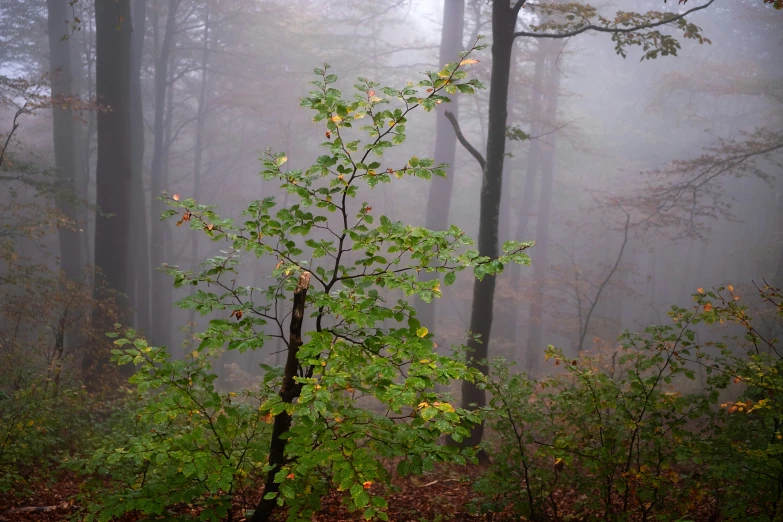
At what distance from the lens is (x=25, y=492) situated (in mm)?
4523

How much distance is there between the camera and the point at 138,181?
49.6 feet

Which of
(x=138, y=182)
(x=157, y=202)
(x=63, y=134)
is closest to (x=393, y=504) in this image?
(x=138, y=182)

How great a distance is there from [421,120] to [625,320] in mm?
19158

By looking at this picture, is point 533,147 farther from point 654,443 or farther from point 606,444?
point 606,444

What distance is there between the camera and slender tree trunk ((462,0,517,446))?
7.01 metres

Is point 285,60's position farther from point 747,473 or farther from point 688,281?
point 688,281

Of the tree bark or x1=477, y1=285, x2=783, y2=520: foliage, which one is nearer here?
the tree bark

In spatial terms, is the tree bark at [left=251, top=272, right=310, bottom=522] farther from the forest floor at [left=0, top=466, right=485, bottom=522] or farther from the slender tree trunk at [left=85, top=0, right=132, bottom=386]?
the slender tree trunk at [left=85, top=0, right=132, bottom=386]

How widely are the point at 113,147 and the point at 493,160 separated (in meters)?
8.00

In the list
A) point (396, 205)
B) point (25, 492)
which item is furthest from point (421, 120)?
point (25, 492)

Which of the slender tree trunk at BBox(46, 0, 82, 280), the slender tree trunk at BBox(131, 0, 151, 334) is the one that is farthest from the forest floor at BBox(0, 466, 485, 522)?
the slender tree trunk at BBox(46, 0, 82, 280)

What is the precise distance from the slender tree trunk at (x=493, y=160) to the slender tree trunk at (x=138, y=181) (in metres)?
11.1

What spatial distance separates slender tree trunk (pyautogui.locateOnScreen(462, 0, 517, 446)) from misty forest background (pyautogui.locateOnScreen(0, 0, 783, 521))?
0.13 feet

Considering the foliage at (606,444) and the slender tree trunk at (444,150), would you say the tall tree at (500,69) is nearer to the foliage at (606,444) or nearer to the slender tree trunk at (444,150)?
the foliage at (606,444)
